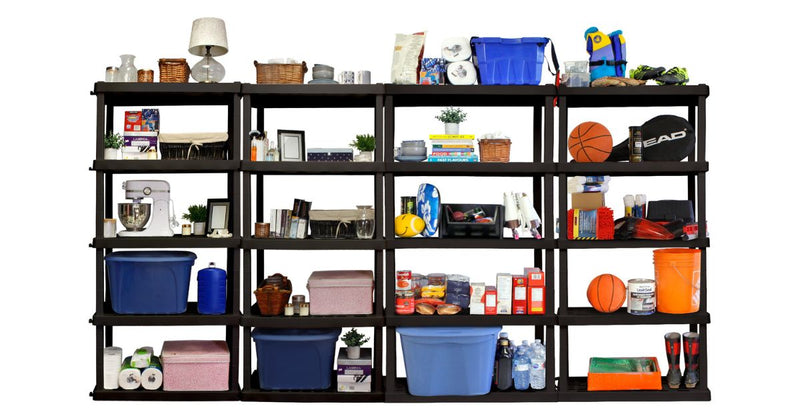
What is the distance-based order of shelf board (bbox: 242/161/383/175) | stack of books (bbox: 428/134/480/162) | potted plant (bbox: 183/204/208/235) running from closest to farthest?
shelf board (bbox: 242/161/383/175), stack of books (bbox: 428/134/480/162), potted plant (bbox: 183/204/208/235)

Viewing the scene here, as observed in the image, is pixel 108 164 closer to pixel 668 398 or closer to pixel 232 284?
pixel 232 284

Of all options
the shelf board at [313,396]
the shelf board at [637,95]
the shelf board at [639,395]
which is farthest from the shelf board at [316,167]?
the shelf board at [639,395]

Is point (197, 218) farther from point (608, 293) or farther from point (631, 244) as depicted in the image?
point (631, 244)

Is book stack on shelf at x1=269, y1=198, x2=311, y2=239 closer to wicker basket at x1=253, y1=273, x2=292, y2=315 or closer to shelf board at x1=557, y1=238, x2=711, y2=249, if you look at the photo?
wicker basket at x1=253, y1=273, x2=292, y2=315

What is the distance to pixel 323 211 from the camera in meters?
6.12

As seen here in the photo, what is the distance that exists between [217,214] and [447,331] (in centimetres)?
203

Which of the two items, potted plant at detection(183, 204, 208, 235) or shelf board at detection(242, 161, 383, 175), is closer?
shelf board at detection(242, 161, 383, 175)

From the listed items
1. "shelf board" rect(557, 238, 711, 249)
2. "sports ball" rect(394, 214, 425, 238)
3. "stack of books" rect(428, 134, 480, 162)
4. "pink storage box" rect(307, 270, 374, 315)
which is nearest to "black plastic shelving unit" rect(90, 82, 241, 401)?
"pink storage box" rect(307, 270, 374, 315)

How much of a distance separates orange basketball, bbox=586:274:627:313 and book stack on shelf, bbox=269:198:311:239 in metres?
2.33

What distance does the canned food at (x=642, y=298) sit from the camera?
240 inches

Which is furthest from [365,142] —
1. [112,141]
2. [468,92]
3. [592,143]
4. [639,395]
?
[639,395]

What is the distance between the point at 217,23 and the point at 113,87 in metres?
0.93

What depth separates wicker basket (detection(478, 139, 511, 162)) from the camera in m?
6.06

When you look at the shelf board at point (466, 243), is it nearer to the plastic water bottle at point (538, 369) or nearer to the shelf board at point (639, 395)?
the plastic water bottle at point (538, 369)
